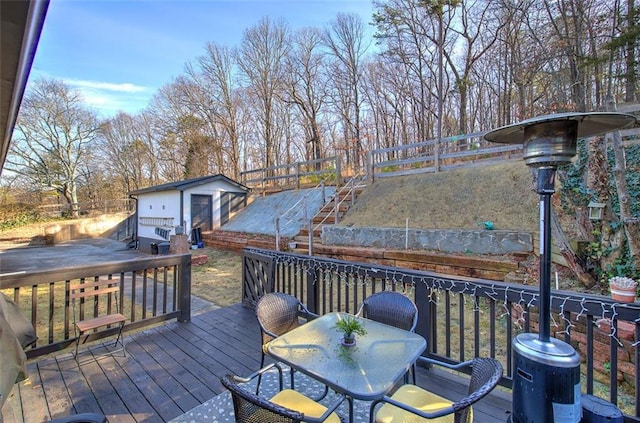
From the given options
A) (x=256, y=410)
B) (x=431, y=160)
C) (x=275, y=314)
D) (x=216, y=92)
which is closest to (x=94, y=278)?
(x=275, y=314)

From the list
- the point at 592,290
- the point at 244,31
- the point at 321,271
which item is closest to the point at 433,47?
the point at 244,31

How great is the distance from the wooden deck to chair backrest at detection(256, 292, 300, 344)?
0.62 meters

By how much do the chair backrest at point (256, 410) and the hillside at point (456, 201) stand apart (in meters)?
6.59

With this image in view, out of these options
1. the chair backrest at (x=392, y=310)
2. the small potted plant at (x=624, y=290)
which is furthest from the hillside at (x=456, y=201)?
the chair backrest at (x=392, y=310)

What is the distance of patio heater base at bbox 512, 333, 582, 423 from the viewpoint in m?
1.50

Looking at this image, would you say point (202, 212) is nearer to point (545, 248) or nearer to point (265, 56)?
point (265, 56)

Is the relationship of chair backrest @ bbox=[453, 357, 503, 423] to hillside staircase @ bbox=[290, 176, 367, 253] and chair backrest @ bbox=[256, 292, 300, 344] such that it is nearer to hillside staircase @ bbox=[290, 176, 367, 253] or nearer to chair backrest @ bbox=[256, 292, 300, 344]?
chair backrest @ bbox=[256, 292, 300, 344]

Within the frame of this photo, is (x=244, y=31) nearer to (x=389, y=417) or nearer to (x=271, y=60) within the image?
(x=271, y=60)

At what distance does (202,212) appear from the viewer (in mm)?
13148

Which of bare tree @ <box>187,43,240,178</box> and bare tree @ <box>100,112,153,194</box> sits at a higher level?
bare tree @ <box>187,43,240,178</box>

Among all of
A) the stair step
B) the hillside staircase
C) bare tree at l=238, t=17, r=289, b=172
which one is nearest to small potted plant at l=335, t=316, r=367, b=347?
the hillside staircase

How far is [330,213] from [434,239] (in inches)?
147

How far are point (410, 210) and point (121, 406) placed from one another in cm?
763

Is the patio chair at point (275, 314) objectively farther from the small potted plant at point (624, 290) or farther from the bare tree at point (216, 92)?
the bare tree at point (216, 92)
